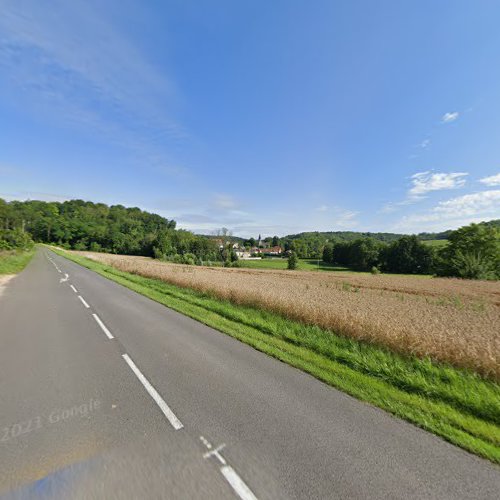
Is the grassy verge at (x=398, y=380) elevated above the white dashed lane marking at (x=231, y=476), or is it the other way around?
the grassy verge at (x=398, y=380)

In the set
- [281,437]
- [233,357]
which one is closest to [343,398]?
[281,437]

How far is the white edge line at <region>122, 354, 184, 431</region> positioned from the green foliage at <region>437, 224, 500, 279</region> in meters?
41.2

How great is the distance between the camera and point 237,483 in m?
2.47

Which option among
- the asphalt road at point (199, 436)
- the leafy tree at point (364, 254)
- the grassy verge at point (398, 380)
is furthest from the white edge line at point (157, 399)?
the leafy tree at point (364, 254)

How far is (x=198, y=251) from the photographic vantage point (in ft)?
317

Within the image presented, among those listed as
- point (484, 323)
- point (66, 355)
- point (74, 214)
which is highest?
point (74, 214)

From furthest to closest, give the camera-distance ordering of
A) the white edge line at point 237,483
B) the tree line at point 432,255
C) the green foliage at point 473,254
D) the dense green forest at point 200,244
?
1. the dense green forest at point 200,244
2. the tree line at point 432,255
3. the green foliage at point 473,254
4. the white edge line at point 237,483

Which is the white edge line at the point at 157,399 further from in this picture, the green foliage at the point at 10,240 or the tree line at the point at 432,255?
the green foliage at the point at 10,240

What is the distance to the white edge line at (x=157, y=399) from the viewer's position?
342 centimetres

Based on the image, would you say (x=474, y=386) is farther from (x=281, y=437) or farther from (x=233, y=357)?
(x=233, y=357)

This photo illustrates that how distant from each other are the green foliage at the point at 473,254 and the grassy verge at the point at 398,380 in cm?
3665

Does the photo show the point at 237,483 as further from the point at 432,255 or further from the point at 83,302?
the point at 432,255

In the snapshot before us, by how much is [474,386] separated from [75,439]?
6552 mm

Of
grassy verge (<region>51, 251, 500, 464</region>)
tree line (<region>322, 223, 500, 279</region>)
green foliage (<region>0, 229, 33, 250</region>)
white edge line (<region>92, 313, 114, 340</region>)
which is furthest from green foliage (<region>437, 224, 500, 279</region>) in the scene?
green foliage (<region>0, 229, 33, 250</region>)
